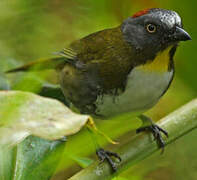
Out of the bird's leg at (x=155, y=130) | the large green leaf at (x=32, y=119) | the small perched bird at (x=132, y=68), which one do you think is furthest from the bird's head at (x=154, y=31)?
the large green leaf at (x=32, y=119)

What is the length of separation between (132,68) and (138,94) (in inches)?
6.0

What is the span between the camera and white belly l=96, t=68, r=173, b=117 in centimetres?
231

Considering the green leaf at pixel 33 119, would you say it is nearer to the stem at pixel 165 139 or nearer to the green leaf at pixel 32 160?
the green leaf at pixel 32 160

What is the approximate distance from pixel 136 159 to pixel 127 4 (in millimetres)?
1145

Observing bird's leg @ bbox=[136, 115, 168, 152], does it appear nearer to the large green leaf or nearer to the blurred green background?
the blurred green background

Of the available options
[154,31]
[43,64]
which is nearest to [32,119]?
[154,31]

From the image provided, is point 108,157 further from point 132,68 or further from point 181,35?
point 181,35

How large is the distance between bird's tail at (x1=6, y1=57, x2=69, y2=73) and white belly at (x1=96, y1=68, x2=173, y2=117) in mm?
462

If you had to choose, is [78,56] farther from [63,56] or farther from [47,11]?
[47,11]

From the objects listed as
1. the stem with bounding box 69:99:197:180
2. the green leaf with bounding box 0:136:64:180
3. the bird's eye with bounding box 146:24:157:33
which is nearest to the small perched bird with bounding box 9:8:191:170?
the bird's eye with bounding box 146:24:157:33

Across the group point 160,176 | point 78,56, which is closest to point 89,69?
point 78,56

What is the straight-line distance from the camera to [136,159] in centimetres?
171

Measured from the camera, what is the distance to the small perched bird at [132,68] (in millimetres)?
2314

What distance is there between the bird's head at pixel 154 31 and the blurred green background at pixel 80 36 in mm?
53
